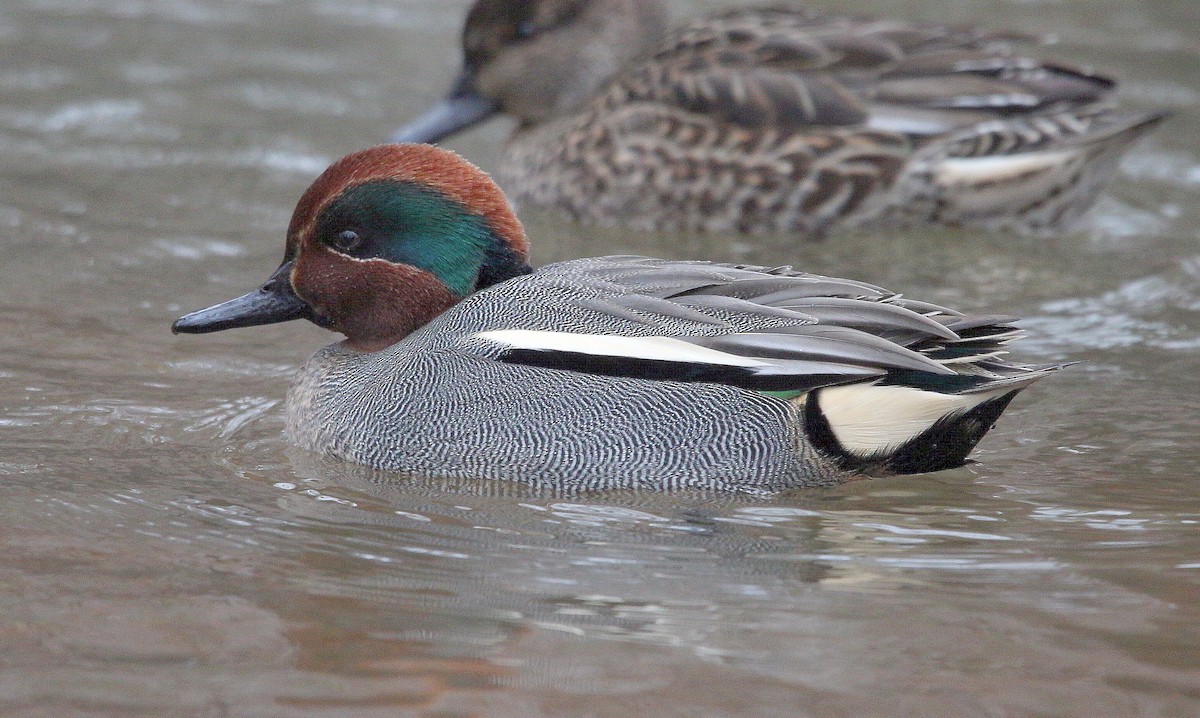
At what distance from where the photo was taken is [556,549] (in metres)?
4.51

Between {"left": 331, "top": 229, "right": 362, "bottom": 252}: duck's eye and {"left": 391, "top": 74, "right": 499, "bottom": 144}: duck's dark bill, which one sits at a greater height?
{"left": 391, "top": 74, "right": 499, "bottom": 144}: duck's dark bill

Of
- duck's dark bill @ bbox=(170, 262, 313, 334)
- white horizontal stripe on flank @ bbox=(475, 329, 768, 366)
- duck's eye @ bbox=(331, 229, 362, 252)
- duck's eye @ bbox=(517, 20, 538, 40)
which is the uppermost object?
duck's eye @ bbox=(517, 20, 538, 40)

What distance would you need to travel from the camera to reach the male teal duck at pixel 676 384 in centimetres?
477

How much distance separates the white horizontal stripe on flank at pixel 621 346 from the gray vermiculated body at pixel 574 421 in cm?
4

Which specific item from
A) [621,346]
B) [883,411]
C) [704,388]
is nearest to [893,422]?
[883,411]

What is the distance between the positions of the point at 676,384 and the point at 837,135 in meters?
3.66

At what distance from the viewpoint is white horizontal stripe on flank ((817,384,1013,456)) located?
15.6 ft

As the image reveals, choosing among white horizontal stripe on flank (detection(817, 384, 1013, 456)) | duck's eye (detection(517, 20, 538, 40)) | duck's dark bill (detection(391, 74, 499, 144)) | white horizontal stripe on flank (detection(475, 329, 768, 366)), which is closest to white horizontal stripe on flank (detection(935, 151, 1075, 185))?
duck's eye (detection(517, 20, 538, 40))

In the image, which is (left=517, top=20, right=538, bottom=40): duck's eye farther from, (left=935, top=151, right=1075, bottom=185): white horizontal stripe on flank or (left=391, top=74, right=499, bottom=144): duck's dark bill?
(left=935, top=151, right=1075, bottom=185): white horizontal stripe on flank

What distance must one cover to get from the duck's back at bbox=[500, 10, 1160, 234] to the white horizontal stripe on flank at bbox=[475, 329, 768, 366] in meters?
3.55

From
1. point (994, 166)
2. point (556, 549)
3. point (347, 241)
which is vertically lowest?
point (556, 549)

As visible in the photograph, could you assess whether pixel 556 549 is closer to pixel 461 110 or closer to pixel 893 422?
pixel 893 422

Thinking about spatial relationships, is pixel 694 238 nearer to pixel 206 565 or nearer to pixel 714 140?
pixel 714 140

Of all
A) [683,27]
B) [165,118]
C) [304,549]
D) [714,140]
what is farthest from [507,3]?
[304,549]
